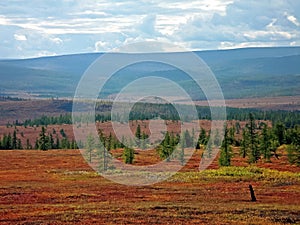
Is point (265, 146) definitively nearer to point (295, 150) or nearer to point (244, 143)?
point (244, 143)

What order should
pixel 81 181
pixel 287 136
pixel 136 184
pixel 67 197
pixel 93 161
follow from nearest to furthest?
pixel 67 197 → pixel 136 184 → pixel 81 181 → pixel 93 161 → pixel 287 136

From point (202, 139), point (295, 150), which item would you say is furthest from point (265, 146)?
point (202, 139)

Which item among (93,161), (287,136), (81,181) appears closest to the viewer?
(81,181)

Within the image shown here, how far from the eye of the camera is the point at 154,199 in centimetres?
5103

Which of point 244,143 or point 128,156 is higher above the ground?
point 244,143

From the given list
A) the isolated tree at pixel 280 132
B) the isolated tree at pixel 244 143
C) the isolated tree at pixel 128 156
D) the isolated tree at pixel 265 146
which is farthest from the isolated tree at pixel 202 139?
the isolated tree at pixel 128 156

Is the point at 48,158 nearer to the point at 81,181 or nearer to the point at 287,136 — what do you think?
the point at 81,181

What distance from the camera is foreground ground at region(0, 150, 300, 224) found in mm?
39406

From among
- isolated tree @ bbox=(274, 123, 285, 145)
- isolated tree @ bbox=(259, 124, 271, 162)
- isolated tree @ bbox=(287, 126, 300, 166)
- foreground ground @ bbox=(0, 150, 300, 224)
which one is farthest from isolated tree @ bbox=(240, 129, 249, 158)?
foreground ground @ bbox=(0, 150, 300, 224)

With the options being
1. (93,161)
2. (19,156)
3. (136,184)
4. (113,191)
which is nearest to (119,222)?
(113,191)

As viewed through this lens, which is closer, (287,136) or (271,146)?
(271,146)

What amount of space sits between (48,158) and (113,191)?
61205 mm

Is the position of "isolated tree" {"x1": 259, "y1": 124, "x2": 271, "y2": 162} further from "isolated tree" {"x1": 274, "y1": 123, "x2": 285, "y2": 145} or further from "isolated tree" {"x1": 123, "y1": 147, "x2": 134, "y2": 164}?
"isolated tree" {"x1": 123, "y1": 147, "x2": 134, "y2": 164}

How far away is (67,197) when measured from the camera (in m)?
52.2
